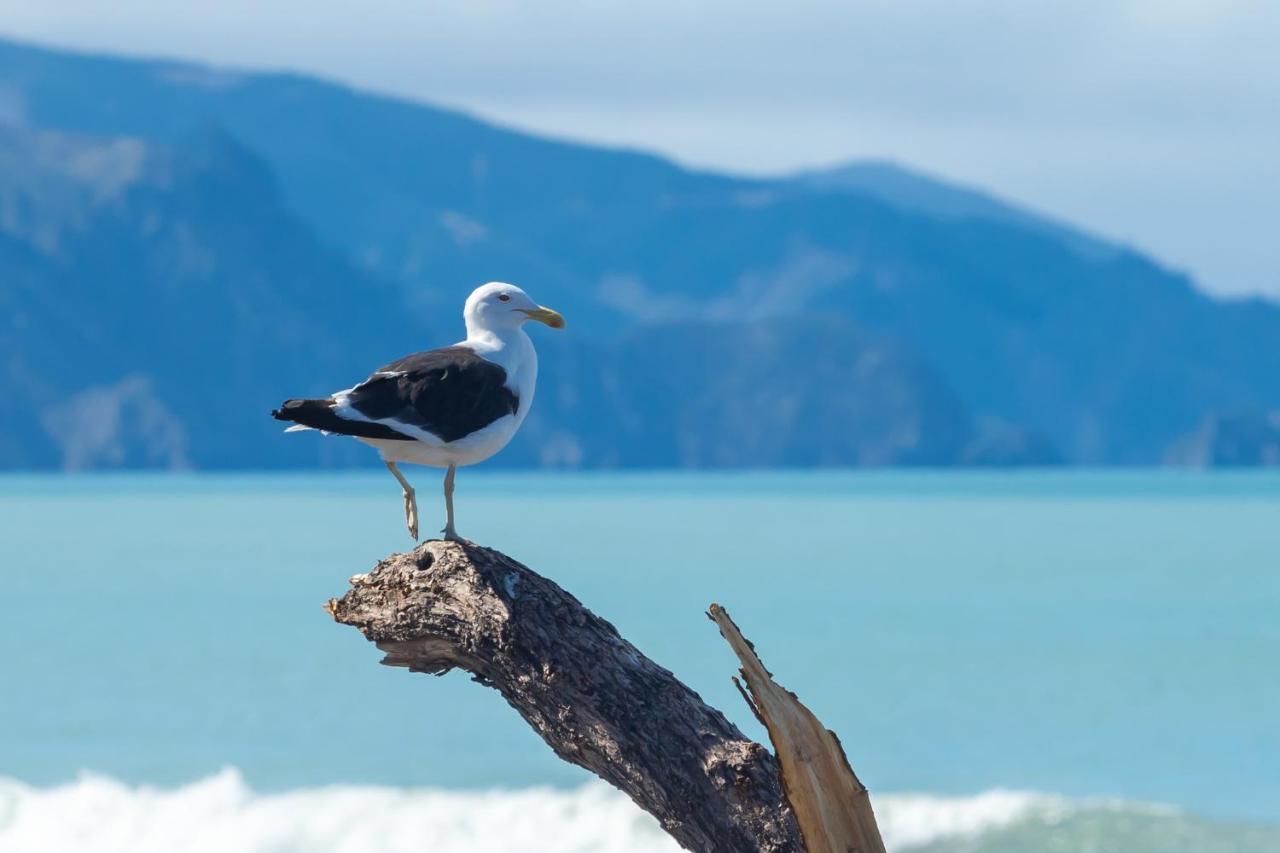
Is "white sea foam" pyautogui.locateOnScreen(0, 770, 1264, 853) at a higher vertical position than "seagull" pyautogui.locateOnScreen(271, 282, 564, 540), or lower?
higher

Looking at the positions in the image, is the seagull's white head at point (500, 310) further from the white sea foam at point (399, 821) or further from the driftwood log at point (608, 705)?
the white sea foam at point (399, 821)

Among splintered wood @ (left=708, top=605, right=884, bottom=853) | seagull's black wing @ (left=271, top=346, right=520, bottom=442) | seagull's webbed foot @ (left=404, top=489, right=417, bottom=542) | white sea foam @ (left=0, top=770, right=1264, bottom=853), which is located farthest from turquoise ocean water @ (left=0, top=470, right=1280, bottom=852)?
splintered wood @ (left=708, top=605, right=884, bottom=853)

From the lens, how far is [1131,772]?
29234 millimetres

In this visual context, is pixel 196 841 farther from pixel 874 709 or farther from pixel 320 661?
pixel 320 661

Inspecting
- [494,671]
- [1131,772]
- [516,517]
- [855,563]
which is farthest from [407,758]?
[516,517]

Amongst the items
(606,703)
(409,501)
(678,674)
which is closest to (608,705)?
(606,703)

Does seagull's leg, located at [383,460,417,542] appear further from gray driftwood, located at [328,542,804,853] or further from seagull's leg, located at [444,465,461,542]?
gray driftwood, located at [328,542,804,853]

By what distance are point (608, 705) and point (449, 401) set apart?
181cm

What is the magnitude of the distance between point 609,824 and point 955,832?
446cm

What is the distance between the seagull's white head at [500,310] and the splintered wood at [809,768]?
2.42m

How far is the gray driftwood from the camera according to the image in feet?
24.4

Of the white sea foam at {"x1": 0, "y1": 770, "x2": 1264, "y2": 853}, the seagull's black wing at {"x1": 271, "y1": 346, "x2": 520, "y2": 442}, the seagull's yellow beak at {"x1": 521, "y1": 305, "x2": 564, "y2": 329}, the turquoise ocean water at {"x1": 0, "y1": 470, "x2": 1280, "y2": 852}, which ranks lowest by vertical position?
the seagull's black wing at {"x1": 271, "y1": 346, "x2": 520, "y2": 442}

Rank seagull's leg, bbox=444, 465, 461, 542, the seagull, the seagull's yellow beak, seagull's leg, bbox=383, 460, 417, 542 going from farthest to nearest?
the seagull's yellow beak
seagull's leg, bbox=383, 460, 417, 542
the seagull
seagull's leg, bbox=444, 465, 461, 542

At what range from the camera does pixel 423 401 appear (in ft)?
27.8
